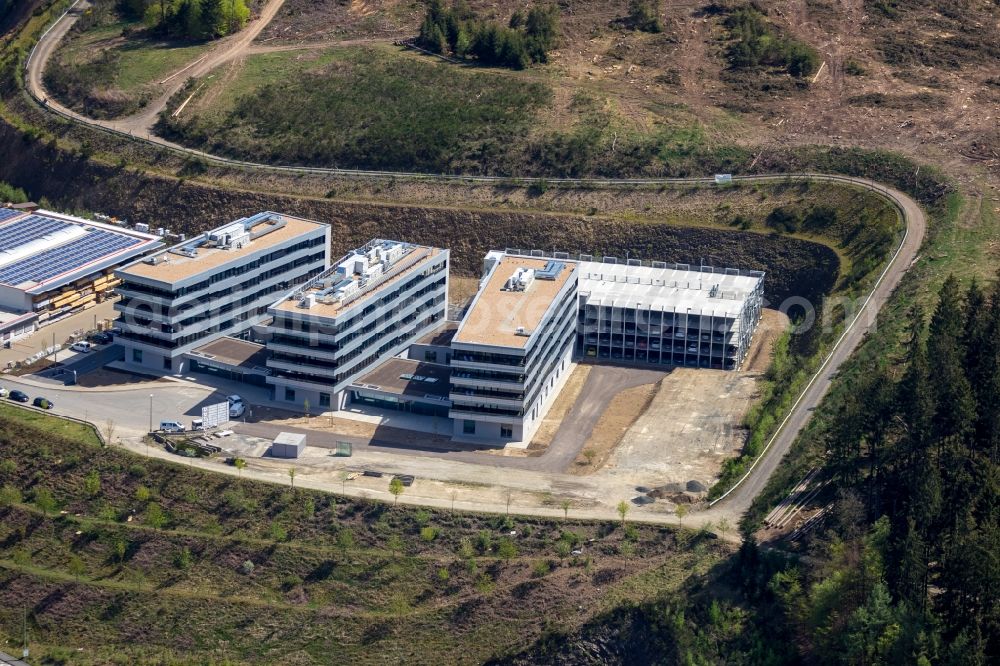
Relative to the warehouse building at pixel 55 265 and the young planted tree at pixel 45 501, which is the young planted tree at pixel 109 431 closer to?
the young planted tree at pixel 45 501

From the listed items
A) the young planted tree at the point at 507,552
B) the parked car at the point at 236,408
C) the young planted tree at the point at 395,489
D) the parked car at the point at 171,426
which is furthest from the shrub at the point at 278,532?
the parked car at the point at 236,408

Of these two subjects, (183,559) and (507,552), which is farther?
(183,559)

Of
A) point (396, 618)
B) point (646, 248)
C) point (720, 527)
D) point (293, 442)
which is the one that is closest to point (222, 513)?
point (293, 442)

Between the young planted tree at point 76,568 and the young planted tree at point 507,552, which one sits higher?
the young planted tree at point 507,552

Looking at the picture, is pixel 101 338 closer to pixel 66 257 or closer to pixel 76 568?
pixel 66 257

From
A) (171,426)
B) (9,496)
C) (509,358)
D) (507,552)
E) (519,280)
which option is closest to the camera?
(507,552)

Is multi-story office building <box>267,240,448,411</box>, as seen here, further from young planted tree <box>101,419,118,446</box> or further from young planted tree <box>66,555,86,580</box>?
young planted tree <box>66,555,86,580</box>

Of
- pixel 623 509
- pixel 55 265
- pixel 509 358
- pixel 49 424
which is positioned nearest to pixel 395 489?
pixel 509 358
